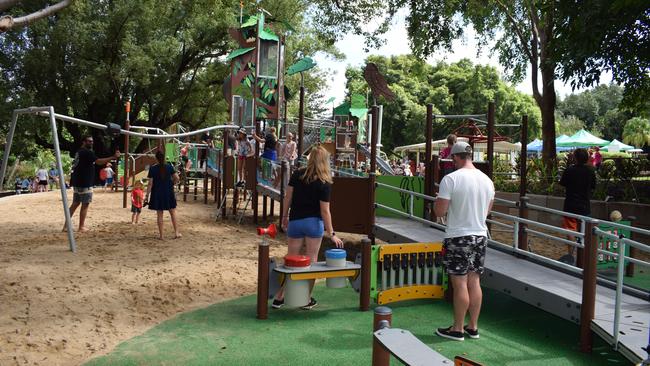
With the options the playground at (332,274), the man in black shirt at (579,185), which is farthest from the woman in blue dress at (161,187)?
the man in black shirt at (579,185)

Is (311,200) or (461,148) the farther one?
(311,200)

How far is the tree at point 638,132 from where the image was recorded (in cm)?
5053

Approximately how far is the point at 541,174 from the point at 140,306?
13967mm

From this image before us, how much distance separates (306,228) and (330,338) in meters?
1.20

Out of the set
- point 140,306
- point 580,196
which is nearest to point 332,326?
point 140,306

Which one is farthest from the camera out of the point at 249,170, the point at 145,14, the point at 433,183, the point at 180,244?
the point at 145,14

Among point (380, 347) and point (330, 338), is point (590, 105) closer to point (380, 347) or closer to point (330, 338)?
point (330, 338)

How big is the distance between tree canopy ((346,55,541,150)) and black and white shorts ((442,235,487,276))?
1637 inches

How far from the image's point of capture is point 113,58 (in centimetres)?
3031

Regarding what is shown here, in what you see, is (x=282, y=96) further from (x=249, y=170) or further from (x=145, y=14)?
(x=145, y=14)

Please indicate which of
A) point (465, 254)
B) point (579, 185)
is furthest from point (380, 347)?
point (579, 185)

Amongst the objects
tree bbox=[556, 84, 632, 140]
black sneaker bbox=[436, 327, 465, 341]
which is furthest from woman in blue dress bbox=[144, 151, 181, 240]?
tree bbox=[556, 84, 632, 140]

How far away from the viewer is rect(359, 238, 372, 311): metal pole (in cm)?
601

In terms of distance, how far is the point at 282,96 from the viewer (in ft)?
75.0
